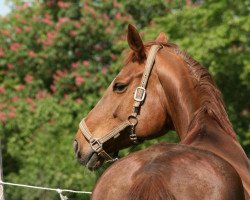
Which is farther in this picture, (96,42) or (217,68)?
(96,42)

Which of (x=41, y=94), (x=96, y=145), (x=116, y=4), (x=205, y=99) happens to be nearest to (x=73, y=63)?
(x=41, y=94)

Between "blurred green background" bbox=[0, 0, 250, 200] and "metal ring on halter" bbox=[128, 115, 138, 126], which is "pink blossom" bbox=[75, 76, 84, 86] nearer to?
"blurred green background" bbox=[0, 0, 250, 200]

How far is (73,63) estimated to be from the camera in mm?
12930

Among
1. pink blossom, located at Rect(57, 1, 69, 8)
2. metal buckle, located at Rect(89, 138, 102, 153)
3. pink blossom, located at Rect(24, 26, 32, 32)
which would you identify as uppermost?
metal buckle, located at Rect(89, 138, 102, 153)

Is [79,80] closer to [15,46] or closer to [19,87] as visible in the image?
[19,87]

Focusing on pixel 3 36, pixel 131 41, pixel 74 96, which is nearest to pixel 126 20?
pixel 74 96

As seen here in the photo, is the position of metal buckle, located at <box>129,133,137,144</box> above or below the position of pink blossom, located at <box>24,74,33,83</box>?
above

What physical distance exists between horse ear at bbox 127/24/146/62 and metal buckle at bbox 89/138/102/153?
0.64 meters

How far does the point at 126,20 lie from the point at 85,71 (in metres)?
1.19

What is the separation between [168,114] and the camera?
193 inches

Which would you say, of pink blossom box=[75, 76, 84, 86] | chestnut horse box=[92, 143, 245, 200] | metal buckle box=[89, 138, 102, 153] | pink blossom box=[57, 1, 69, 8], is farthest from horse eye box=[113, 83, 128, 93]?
pink blossom box=[57, 1, 69, 8]

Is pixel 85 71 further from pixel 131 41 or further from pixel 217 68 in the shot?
pixel 131 41

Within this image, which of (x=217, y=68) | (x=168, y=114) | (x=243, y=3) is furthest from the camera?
(x=217, y=68)

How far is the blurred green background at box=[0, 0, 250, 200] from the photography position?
1042cm
